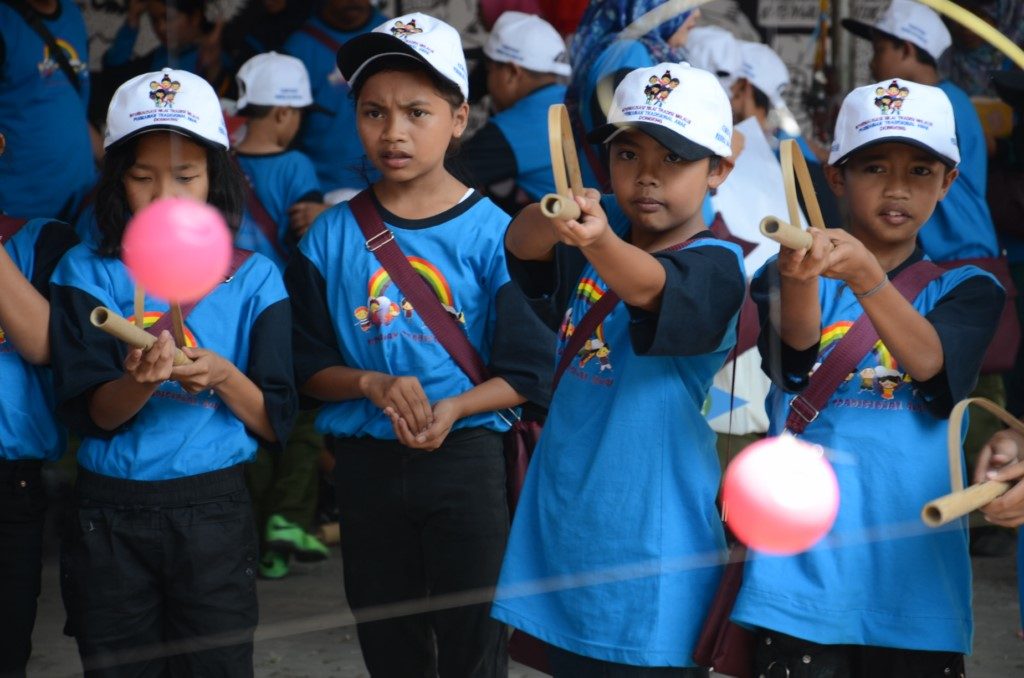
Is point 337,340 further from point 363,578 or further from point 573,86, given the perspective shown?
point 573,86

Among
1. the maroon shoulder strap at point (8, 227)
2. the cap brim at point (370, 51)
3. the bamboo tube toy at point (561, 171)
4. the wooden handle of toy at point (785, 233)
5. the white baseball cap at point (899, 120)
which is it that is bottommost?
the maroon shoulder strap at point (8, 227)

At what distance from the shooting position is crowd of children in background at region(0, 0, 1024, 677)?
7.14 ft

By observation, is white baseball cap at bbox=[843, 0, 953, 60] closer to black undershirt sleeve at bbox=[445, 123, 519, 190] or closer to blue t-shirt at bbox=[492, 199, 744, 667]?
black undershirt sleeve at bbox=[445, 123, 519, 190]

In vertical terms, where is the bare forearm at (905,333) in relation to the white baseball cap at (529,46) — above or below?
below

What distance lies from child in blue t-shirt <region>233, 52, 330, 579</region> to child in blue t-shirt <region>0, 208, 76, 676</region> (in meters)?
1.48

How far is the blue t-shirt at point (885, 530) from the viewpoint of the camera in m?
2.16

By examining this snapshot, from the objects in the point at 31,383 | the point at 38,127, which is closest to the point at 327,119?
the point at 38,127

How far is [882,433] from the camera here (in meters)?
2.20

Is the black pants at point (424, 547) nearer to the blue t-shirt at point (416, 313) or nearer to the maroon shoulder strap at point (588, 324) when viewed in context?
the blue t-shirt at point (416, 313)

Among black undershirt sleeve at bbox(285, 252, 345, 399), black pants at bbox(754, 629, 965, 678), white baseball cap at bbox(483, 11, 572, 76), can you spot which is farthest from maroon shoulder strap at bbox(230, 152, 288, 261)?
black pants at bbox(754, 629, 965, 678)

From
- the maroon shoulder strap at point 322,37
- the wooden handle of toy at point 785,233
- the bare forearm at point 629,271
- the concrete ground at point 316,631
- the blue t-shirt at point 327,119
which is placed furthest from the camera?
the maroon shoulder strap at point 322,37

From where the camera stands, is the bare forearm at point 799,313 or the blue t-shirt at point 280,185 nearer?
the bare forearm at point 799,313

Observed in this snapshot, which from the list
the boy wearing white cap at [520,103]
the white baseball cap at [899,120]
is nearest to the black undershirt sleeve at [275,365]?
the white baseball cap at [899,120]

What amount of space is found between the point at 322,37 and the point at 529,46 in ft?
3.66
